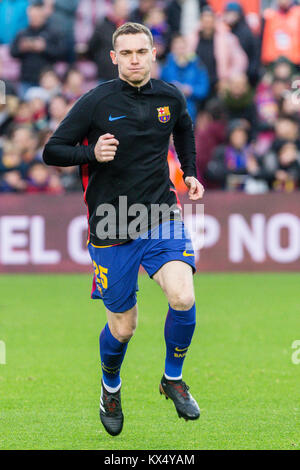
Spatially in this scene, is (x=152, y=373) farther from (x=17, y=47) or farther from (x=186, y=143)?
(x=17, y=47)

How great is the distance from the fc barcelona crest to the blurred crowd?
843 centimetres

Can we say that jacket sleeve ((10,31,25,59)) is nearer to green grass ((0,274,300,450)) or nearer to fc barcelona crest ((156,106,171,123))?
green grass ((0,274,300,450))

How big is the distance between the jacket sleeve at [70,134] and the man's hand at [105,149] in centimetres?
18

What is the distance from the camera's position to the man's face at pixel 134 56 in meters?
5.96

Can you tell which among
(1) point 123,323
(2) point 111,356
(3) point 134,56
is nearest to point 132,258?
(1) point 123,323

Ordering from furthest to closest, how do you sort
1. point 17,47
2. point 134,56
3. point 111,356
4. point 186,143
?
point 17,47 → point 186,143 → point 111,356 → point 134,56

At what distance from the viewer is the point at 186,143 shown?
21.2 ft

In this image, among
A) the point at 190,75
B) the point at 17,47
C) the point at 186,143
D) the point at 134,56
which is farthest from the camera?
the point at 17,47

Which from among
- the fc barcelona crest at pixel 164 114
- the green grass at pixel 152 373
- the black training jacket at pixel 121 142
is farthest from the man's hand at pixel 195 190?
the green grass at pixel 152 373

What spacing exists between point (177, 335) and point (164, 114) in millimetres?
1408

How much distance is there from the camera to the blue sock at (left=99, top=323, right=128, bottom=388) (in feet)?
20.5

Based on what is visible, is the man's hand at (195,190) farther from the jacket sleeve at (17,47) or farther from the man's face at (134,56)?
the jacket sleeve at (17,47)
